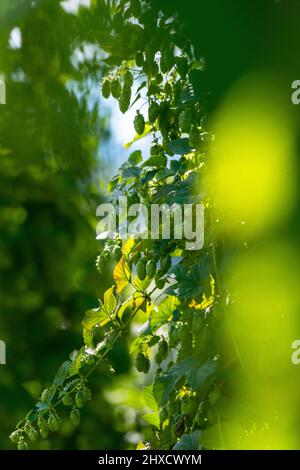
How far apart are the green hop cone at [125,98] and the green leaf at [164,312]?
26 cm

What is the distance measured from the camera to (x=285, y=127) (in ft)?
2.33

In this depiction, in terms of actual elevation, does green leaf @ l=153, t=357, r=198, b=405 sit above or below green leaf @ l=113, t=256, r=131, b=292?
below

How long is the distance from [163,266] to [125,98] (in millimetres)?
230

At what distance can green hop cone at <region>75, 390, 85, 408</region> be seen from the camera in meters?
1.04

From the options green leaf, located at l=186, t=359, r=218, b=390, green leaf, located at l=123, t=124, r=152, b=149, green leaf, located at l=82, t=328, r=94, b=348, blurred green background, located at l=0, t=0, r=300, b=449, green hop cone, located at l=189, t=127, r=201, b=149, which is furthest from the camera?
blurred green background, located at l=0, t=0, r=300, b=449

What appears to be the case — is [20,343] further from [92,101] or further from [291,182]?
[291,182]

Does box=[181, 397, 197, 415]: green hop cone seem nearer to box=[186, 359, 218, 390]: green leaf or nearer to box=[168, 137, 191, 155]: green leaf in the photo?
box=[186, 359, 218, 390]: green leaf

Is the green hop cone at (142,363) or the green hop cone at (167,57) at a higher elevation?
the green hop cone at (167,57)

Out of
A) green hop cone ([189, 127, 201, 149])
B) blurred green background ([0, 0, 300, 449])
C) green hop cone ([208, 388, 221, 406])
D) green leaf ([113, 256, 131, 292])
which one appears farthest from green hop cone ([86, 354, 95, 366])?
blurred green background ([0, 0, 300, 449])

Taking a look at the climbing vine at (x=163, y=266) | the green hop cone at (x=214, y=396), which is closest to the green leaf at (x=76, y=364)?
the climbing vine at (x=163, y=266)

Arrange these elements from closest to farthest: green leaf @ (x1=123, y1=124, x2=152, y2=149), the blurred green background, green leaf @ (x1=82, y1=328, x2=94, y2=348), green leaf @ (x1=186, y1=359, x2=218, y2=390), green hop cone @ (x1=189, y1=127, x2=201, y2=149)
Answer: green leaf @ (x1=186, y1=359, x2=218, y2=390)
green hop cone @ (x1=189, y1=127, x2=201, y2=149)
green leaf @ (x1=82, y1=328, x2=94, y2=348)
green leaf @ (x1=123, y1=124, x2=152, y2=149)
the blurred green background

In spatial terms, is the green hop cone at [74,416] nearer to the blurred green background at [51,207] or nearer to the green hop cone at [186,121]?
the green hop cone at [186,121]

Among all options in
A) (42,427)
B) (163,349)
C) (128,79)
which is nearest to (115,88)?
(128,79)

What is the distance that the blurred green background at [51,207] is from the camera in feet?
8.59
